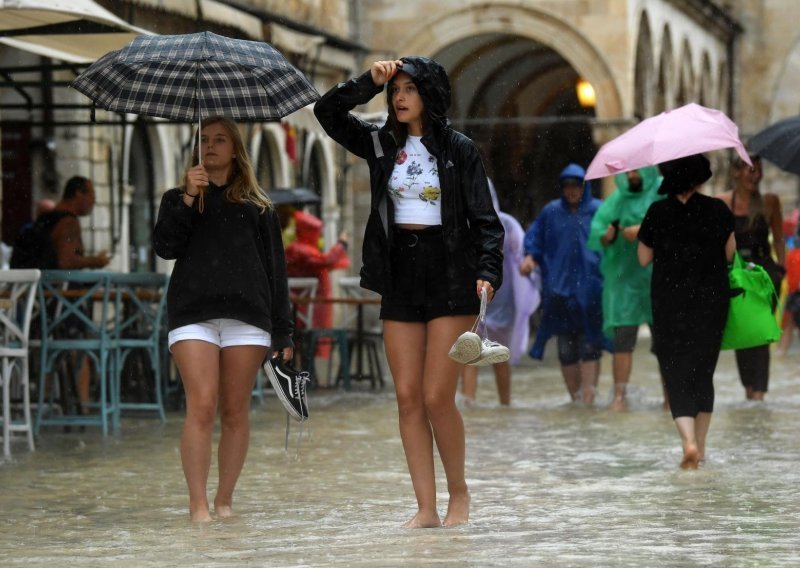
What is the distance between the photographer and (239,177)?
7.48m

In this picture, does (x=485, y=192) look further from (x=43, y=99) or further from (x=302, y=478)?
(x=43, y=99)

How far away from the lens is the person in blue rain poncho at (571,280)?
13.6m

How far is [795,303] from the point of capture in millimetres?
16516

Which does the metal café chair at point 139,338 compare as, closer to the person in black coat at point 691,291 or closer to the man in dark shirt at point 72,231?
the man in dark shirt at point 72,231

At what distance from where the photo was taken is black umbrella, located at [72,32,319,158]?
7.85 meters

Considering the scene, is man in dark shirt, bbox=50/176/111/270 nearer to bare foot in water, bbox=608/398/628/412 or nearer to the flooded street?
the flooded street

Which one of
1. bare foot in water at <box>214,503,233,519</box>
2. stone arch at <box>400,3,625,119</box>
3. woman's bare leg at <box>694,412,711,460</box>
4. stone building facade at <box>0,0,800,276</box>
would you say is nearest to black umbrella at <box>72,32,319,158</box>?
bare foot in water at <box>214,503,233,519</box>

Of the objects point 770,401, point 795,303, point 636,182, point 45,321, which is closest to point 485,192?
point 45,321

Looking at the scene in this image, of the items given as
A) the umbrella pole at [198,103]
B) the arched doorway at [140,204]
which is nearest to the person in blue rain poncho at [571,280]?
the umbrella pole at [198,103]

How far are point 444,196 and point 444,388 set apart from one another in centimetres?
70

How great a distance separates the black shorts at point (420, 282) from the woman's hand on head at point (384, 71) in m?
0.54

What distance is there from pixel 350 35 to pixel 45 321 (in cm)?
1666

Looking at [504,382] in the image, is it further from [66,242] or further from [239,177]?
[239,177]

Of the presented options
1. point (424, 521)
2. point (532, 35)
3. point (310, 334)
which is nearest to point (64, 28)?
point (310, 334)
